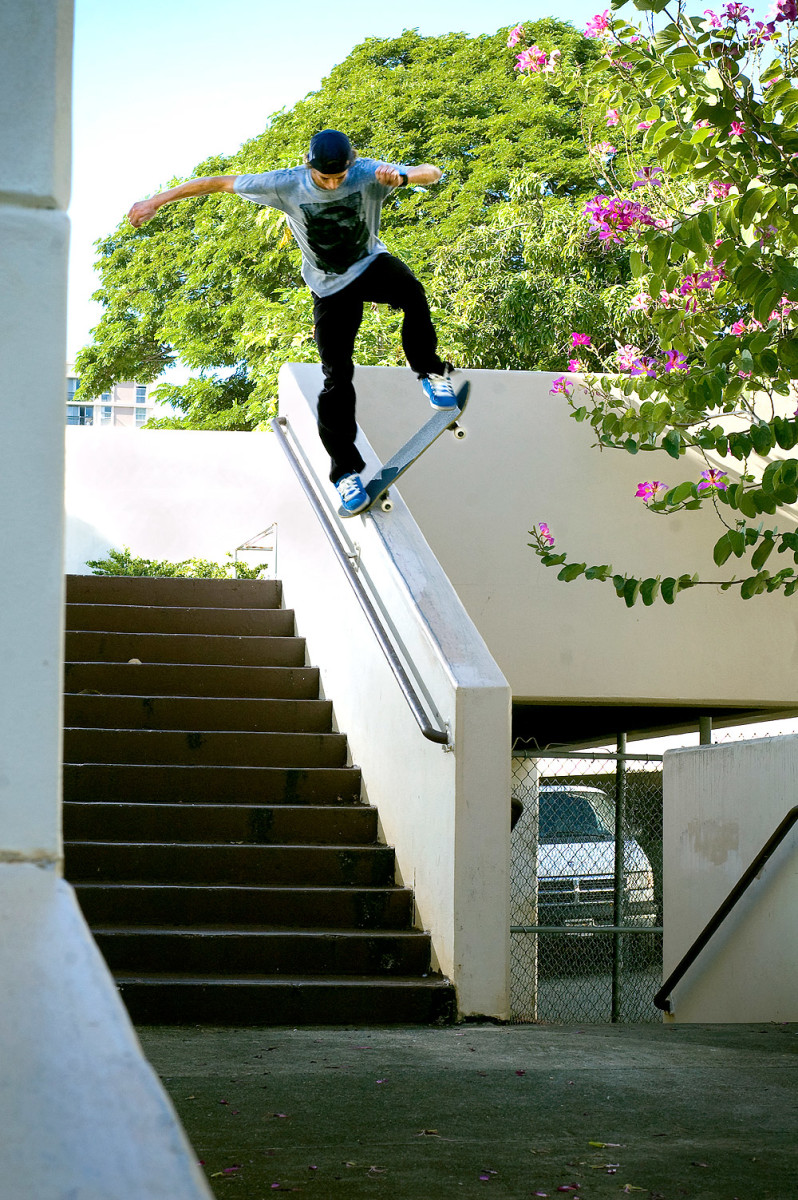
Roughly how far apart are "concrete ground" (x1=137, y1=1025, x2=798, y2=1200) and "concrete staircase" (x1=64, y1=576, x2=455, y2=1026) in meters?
0.28

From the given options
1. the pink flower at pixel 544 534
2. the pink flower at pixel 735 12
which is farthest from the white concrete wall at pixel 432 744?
the pink flower at pixel 735 12

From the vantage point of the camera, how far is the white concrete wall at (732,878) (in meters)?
5.53

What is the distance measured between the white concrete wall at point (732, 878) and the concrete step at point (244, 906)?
5.54 feet

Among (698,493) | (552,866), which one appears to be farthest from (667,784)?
(552,866)

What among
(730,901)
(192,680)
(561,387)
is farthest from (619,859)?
(192,680)

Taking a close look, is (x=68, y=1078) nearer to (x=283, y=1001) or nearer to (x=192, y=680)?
(x=283, y=1001)

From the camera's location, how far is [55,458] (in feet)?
5.33

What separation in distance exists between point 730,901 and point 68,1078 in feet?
15.7

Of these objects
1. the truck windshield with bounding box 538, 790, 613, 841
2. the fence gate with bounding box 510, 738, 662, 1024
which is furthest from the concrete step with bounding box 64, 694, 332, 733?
the truck windshield with bounding box 538, 790, 613, 841

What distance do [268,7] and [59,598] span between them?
9.82 meters

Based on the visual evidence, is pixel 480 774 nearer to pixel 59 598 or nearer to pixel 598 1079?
pixel 598 1079

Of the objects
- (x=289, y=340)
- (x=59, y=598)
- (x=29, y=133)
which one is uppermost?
(x=289, y=340)

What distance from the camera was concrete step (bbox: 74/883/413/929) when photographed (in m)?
4.98

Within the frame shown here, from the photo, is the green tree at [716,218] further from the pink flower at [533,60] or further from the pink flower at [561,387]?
the pink flower at [561,387]
